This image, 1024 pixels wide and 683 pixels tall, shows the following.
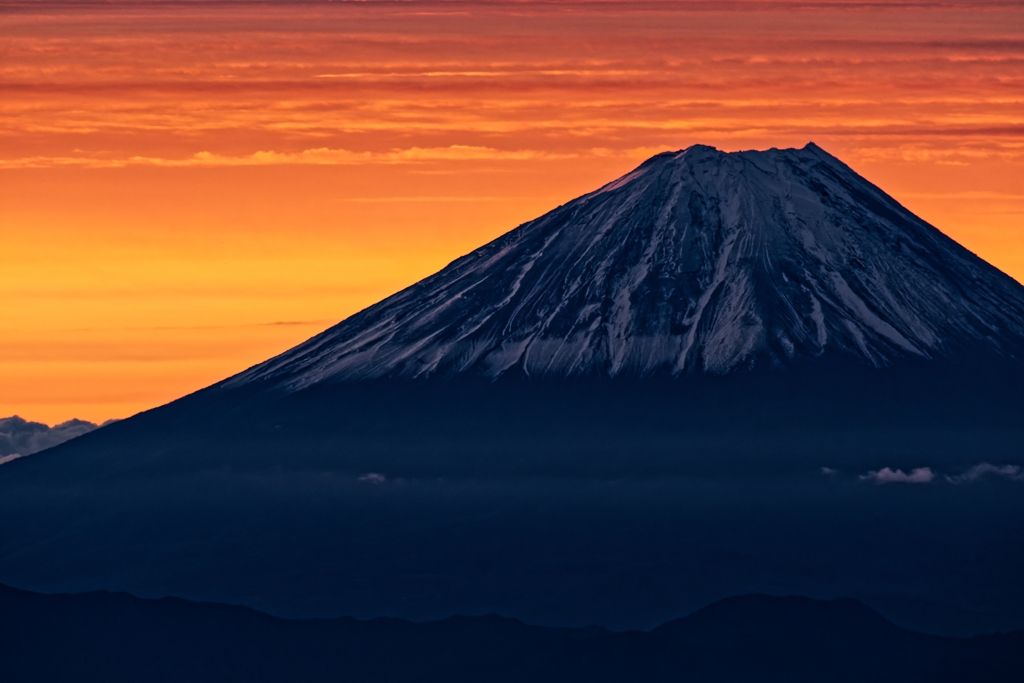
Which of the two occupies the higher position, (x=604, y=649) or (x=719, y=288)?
(x=719, y=288)

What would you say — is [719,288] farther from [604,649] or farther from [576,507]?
[604,649]

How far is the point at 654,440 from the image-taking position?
176 meters

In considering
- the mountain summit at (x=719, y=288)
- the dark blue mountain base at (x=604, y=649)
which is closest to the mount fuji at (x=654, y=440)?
the mountain summit at (x=719, y=288)

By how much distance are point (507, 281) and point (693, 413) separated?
58.3 ft

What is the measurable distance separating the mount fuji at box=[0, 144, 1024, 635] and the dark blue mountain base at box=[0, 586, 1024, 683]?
1564 mm

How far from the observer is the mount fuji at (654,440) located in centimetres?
16975

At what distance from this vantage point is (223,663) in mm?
173625

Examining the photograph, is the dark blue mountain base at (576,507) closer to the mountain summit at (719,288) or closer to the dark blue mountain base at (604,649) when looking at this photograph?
the dark blue mountain base at (604,649)

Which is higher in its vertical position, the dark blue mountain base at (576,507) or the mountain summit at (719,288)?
the mountain summit at (719,288)

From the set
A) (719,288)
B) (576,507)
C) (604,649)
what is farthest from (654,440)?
(604,649)

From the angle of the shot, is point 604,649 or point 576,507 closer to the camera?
point 604,649

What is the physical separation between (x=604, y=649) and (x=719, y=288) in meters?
29.1

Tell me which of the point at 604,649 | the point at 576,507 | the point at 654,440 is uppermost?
the point at 654,440

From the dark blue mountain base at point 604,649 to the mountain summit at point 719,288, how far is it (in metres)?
20.4
